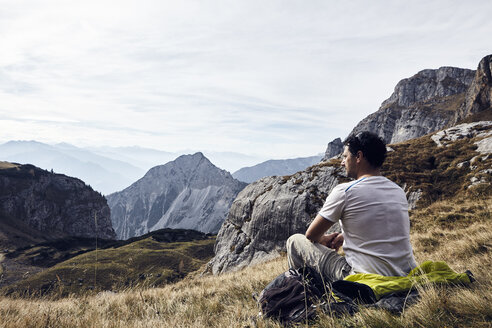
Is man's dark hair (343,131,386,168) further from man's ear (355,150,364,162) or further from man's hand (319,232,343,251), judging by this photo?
man's hand (319,232,343,251)

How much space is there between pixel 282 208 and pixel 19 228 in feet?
635

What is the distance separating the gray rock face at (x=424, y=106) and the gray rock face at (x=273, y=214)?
388 ft

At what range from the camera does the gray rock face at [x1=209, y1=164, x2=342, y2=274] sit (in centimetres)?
2839

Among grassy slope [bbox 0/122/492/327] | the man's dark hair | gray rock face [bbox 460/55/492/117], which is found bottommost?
grassy slope [bbox 0/122/492/327]

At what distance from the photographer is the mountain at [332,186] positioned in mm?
22067

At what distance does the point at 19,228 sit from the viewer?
158375 mm

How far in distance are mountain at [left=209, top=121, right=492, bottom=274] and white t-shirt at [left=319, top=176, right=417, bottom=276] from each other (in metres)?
20.2

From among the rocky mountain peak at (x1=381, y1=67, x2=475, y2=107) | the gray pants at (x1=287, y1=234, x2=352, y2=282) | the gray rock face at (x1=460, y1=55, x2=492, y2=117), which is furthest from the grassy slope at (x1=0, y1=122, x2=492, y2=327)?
the rocky mountain peak at (x1=381, y1=67, x2=475, y2=107)

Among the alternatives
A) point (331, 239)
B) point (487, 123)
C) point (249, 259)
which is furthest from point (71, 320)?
point (487, 123)

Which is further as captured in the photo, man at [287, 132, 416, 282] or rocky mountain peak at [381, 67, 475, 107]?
rocky mountain peak at [381, 67, 475, 107]

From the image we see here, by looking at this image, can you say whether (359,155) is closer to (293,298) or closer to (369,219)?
(369,219)

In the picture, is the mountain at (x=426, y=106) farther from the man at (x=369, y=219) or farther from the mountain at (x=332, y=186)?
the man at (x=369, y=219)

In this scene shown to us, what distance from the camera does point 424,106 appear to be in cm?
14825

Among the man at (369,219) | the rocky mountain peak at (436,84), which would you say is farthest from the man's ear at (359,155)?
the rocky mountain peak at (436,84)
